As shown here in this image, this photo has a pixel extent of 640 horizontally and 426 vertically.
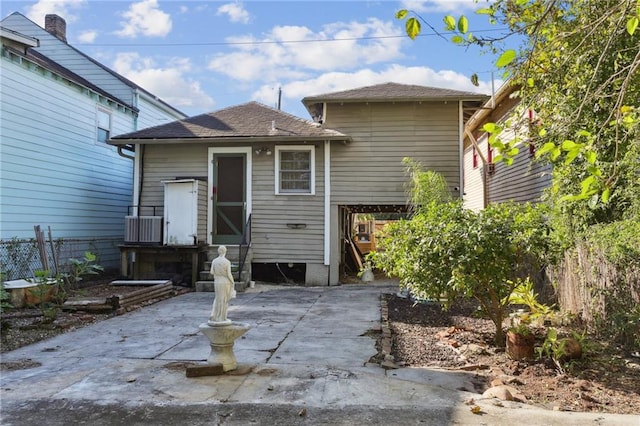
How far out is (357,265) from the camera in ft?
48.8

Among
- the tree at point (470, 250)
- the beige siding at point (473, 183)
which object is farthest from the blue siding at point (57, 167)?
the beige siding at point (473, 183)

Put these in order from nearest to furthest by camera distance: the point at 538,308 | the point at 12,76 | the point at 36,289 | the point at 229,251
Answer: the point at 538,308 < the point at 36,289 < the point at 12,76 < the point at 229,251

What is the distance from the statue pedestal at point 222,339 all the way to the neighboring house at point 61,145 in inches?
268

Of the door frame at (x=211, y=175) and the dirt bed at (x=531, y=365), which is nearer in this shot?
the dirt bed at (x=531, y=365)

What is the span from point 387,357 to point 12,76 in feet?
32.2

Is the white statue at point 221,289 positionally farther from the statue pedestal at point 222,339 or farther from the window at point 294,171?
the window at point 294,171

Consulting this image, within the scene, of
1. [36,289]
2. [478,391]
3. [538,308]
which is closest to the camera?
[478,391]

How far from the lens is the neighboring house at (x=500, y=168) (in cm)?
1083

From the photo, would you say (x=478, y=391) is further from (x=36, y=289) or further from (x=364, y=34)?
(x=364, y=34)

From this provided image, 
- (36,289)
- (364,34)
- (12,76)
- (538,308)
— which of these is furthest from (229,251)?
(364,34)

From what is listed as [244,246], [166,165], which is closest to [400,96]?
[244,246]

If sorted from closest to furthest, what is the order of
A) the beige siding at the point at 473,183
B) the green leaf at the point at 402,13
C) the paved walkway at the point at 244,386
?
the green leaf at the point at 402,13 < the paved walkway at the point at 244,386 < the beige siding at the point at 473,183

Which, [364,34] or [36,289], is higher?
[364,34]

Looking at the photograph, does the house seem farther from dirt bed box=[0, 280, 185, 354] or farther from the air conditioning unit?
dirt bed box=[0, 280, 185, 354]
